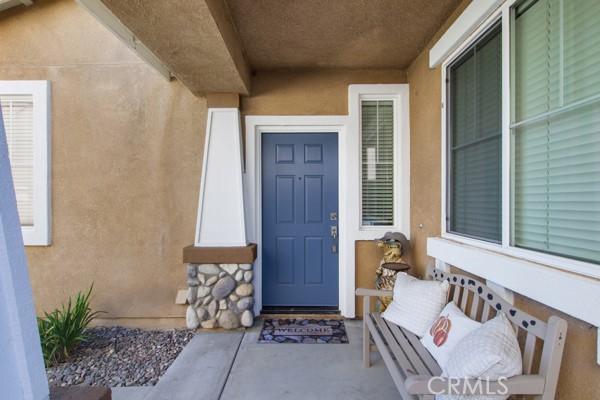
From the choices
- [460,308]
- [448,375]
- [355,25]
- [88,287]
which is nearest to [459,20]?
[355,25]

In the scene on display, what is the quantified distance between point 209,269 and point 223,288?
233mm

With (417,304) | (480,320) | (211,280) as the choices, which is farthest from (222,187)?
(480,320)

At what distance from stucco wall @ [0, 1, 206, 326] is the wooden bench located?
2208 mm

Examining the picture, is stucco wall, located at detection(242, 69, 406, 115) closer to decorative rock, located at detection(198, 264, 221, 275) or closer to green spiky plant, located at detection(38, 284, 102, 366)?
decorative rock, located at detection(198, 264, 221, 275)

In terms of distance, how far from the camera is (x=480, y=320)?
180 centimetres

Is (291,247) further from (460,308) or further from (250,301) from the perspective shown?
(460,308)

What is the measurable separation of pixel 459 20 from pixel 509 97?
796 mm

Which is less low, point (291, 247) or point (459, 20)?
point (459, 20)

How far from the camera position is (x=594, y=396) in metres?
1.20

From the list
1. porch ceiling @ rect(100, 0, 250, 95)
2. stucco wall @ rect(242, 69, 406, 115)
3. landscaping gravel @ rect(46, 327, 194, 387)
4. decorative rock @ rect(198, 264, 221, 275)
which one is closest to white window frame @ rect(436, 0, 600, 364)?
stucco wall @ rect(242, 69, 406, 115)

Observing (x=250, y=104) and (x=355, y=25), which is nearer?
(x=355, y=25)

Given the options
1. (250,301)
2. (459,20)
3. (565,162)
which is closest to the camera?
(565,162)

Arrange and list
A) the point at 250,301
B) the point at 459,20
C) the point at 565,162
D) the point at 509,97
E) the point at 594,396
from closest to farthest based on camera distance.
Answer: the point at 594,396
the point at 565,162
the point at 509,97
the point at 459,20
the point at 250,301
